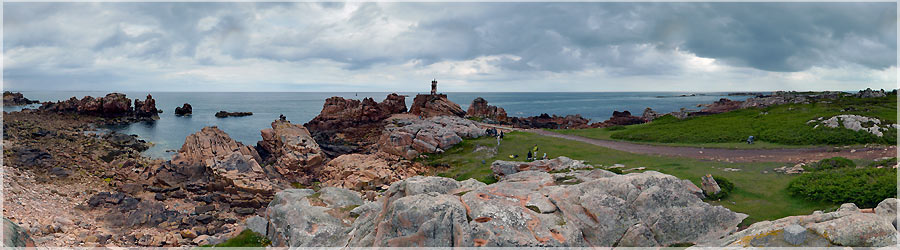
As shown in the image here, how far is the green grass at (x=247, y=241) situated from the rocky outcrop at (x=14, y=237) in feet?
20.5

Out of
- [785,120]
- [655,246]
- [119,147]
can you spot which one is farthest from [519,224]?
[119,147]

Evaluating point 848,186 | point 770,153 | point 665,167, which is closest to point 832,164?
point 848,186

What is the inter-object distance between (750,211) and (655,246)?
6680 millimetres

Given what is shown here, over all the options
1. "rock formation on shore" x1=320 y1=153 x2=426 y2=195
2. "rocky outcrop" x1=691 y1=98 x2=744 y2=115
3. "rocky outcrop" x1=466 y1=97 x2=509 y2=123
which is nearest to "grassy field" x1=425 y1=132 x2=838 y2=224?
"rock formation on shore" x1=320 y1=153 x2=426 y2=195

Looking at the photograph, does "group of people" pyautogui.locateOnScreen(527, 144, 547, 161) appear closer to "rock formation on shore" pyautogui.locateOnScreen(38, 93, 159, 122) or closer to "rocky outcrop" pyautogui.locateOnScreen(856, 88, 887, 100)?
"rocky outcrop" pyautogui.locateOnScreen(856, 88, 887, 100)

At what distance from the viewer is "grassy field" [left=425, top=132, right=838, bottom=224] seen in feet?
55.0

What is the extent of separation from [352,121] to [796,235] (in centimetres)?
5943

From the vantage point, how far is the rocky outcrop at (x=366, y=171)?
1355 inches

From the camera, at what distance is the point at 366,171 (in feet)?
119

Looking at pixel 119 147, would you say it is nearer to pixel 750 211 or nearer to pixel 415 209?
pixel 415 209

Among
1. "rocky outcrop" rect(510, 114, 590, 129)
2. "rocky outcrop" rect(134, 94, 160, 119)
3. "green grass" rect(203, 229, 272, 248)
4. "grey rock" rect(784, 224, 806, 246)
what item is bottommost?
"green grass" rect(203, 229, 272, 248)

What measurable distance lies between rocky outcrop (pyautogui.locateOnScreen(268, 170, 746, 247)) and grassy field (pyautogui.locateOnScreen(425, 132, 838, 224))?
3.33 m

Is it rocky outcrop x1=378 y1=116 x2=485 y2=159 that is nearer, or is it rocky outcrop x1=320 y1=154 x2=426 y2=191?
rocky outcrop x1=320 y1=154 x2=426 y2=191

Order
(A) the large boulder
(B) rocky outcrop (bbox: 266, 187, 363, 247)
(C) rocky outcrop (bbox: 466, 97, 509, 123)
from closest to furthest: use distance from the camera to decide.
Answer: (B) rocky outcrop (bbox: 266, 187, 363, 247) < (A) the large boulder < (C) rocky outcrop (bbox: 466, 97, 509, 123)
